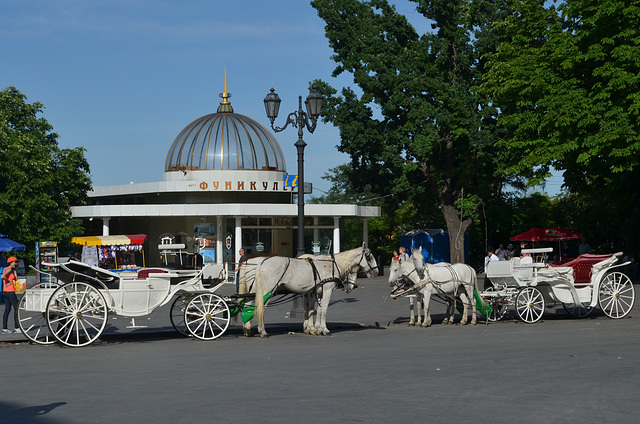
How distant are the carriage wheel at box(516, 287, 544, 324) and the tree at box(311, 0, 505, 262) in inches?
776

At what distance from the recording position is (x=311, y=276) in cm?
1614

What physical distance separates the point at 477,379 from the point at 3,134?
Result: 36.0 meters

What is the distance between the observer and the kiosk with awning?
1411 inches

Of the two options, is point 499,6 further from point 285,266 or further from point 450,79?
point 285,266

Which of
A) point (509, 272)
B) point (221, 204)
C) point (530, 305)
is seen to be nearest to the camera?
point (530, 305)

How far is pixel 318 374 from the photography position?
35.0 feet

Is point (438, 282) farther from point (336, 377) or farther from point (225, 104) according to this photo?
point (225, 104)

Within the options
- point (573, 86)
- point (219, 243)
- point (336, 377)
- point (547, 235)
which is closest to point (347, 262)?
point (336, 377)

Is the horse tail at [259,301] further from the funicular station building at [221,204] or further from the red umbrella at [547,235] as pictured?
the funicular station building at [221,204]

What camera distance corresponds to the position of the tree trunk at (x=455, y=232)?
3981 centimetres

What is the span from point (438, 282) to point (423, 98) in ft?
72.0

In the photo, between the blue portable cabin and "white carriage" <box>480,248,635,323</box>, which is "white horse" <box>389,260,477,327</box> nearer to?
"white carriage" <box>480,248,635,323</box>

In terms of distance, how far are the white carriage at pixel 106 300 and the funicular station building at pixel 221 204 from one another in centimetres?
2878

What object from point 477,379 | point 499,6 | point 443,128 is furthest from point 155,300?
point 499,6
